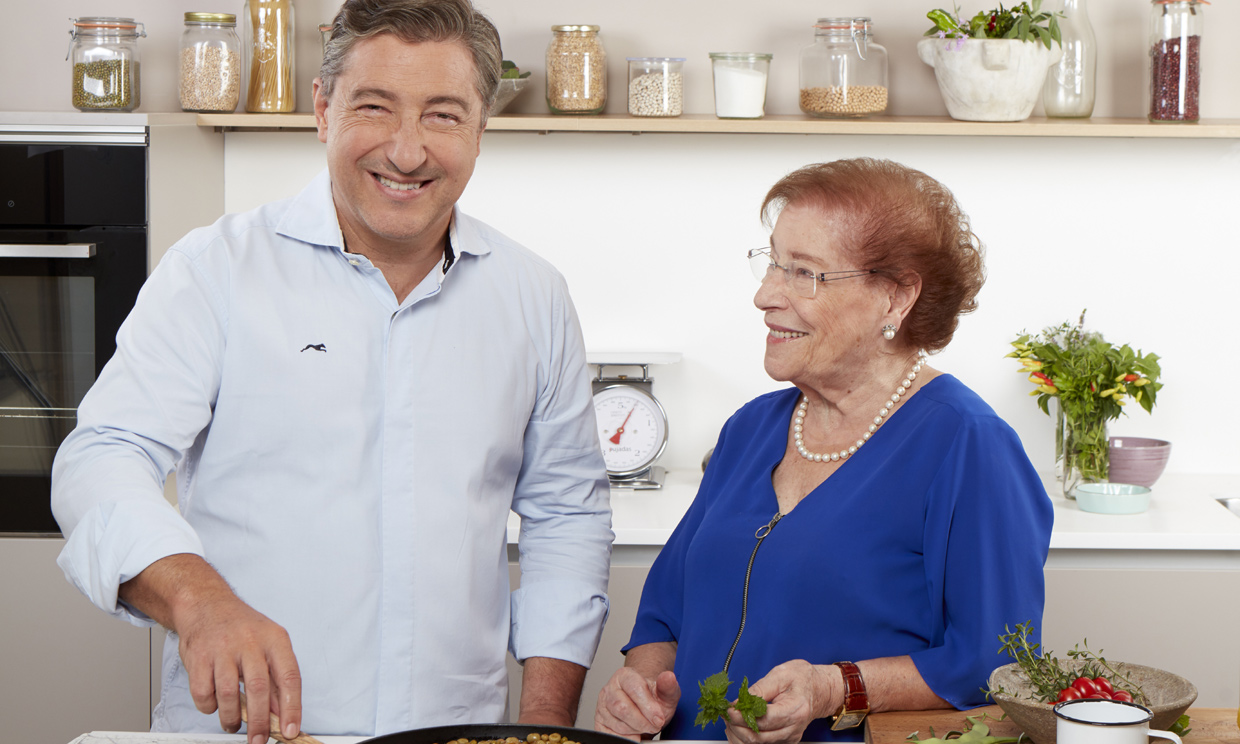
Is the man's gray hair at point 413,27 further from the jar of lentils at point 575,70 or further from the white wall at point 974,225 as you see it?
the white wall at point 974,225

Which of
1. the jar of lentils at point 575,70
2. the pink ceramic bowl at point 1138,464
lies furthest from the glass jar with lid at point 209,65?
the pink ceramic bowl at point 1138,464

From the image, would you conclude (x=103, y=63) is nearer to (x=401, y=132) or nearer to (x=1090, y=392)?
(x=401, y=132)

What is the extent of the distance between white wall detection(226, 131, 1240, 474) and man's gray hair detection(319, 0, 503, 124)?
1.29 metres

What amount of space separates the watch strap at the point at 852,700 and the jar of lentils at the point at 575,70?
1535 millimetres

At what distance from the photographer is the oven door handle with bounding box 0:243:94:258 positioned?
2297mm

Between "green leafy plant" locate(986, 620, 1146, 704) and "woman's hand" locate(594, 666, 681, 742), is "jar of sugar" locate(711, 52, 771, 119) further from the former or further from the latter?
"green leafy plant" locate(986, 620, 1146, 704)

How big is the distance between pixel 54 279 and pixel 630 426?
123 centimetres

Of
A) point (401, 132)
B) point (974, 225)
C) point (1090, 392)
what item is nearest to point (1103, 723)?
point (401, 132)

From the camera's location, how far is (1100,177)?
2668 millimetres

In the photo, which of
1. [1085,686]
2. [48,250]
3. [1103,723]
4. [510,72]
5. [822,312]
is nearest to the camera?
[1103,723]

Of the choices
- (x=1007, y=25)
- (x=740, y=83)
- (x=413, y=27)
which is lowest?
(x=413, y=27)

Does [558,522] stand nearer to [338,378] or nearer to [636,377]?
[338,378]

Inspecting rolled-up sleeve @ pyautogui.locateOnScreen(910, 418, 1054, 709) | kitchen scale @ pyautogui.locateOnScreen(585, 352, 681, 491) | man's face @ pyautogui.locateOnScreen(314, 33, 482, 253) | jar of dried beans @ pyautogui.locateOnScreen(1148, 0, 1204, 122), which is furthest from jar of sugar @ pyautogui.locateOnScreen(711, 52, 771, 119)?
rolled-up sleeve @ pyautogui.locateOnScreen(910, 418, 1054, 709)

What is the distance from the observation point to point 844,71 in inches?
96.7
